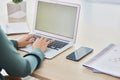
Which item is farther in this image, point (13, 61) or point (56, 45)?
point (56, 45)

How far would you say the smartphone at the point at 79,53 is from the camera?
125 centimetres

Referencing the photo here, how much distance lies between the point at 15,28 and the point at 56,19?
385 mm

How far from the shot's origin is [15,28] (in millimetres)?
1707

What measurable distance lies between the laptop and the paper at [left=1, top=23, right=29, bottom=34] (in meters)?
0.12

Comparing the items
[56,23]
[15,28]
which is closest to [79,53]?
[56,23]

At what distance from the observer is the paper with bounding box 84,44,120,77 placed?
1.09 m

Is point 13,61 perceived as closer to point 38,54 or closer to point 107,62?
point 38,54

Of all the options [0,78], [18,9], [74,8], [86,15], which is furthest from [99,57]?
[18,9]

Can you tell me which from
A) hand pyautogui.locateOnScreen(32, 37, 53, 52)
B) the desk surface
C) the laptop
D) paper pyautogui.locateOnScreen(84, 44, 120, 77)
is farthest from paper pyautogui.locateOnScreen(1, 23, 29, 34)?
paper pyautogui.locateOnScreen(84, 44, 120, 77)

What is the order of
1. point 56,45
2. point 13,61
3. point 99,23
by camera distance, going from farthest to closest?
point 99,23
point 56,45
point 13,61

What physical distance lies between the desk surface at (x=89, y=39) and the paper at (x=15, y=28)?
41cm

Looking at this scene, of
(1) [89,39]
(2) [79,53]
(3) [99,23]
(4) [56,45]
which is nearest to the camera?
(2) [79,53]

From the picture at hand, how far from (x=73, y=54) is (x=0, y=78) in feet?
1.38

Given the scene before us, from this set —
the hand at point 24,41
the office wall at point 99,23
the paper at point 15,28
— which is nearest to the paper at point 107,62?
the office wall at point 99,23
